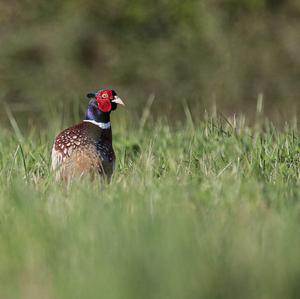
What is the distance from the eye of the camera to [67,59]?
14555 millimetres

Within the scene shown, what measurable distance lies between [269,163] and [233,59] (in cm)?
835

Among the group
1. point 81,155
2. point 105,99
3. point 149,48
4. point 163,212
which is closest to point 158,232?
point 163,212

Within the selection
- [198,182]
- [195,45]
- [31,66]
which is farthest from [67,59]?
[198,182]

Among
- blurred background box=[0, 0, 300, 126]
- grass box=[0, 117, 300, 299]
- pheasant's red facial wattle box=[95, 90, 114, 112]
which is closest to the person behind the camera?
grass box=[0, 117, 300, 299]

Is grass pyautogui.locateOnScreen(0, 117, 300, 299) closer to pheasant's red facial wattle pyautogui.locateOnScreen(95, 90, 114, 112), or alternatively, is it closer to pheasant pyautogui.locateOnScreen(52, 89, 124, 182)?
pheasant pyautogui.locateOnScreen(52, 89, 124, 182)

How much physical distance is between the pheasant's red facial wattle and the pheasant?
66mm

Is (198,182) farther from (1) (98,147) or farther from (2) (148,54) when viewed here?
(2) (148,54)

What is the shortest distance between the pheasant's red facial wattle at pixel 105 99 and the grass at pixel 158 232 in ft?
1.16

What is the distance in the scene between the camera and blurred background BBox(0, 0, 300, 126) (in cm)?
1395

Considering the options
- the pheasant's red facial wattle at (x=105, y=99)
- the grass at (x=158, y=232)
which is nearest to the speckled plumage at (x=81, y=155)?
the grass at (x=158, y=232)

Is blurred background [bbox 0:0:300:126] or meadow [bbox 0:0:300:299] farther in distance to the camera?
blurred background [bbox 0:0:300:126]

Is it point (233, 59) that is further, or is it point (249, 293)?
point (233, 59)

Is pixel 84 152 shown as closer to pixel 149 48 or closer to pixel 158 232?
pixel 158 232

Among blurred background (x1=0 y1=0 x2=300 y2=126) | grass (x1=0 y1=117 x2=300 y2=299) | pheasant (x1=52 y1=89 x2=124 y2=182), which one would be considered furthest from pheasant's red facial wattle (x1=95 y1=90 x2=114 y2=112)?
blurred background (x1=0 y1=0 x2=300 y2=126)
